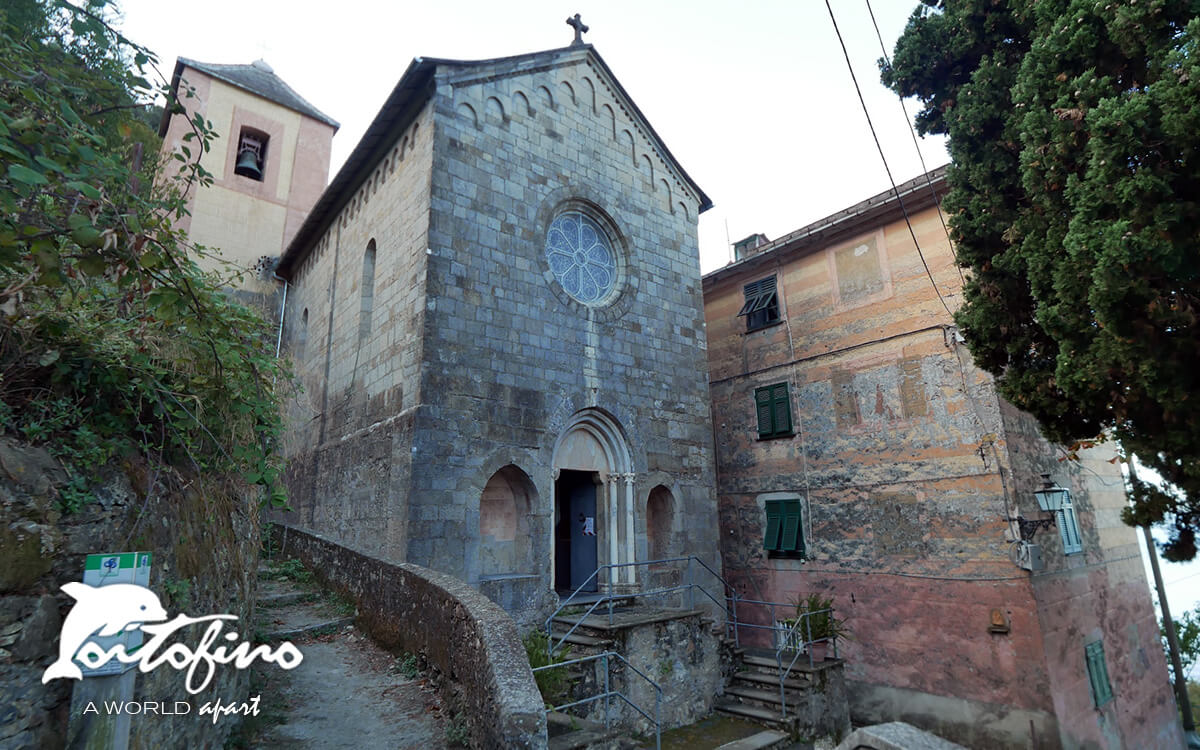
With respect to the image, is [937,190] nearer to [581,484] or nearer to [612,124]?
[612,124]

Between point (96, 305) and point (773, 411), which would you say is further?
point (773, 411)

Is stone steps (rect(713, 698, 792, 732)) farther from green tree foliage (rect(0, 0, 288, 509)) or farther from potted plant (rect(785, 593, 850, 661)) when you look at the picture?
green tree foliage (rect(0, 0, 288, 509))

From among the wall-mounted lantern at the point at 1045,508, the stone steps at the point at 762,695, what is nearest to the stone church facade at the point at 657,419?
the wall-mounted lantern at the point at 1045,508

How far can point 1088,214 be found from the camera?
5.05 metres

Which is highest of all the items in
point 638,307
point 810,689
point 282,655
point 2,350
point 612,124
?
point 612,124

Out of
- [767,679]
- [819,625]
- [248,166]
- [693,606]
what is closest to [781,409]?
[819,625]

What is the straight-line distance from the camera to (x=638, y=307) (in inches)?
486

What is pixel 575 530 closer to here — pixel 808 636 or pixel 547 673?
pixel 808 636

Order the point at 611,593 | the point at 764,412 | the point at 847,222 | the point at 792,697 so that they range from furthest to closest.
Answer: the point at 764,412 → the point at 847,222 → the point at 611,593 → the point at 792,697

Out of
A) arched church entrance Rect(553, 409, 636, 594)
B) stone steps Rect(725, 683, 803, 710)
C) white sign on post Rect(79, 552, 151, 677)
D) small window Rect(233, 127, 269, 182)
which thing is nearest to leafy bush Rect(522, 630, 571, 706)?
arched church entrance Rect(553, 409, 636, 594)

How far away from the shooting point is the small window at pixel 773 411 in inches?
538

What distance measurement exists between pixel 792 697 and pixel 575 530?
14.9 feet

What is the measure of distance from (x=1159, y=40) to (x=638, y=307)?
8.36 metres

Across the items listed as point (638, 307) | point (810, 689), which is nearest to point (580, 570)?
point (810, 689)
